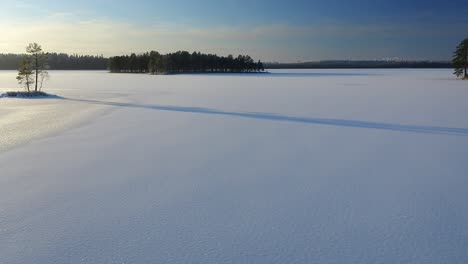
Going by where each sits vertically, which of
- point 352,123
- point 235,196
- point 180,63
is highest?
point 180,63

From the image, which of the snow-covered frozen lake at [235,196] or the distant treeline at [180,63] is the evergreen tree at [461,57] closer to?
the snow-covered frozen lake at [235,196]

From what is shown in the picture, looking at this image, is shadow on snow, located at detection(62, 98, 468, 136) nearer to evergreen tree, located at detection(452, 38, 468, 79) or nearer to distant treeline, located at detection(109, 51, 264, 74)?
evergreen tree, located at detection(452, 38, 468, 79)

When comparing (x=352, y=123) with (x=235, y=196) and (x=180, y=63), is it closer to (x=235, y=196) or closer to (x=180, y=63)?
(x=235, y=196)

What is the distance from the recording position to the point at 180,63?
119 meters

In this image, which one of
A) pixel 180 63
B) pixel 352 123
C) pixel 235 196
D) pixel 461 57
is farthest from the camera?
pixel 180 63

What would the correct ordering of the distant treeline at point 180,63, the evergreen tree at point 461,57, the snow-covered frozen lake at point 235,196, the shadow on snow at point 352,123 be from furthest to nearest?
1. the distant treeline at point 180,63
2. the evergreen tree at point 461,57
3. the shadow on snow at point 352,123
4. the snow-covered frozen lake at point 235,196

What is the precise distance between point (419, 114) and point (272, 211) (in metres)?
14.1

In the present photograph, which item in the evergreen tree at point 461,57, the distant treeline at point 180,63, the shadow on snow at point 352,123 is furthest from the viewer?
the distant treeline at point 180,63

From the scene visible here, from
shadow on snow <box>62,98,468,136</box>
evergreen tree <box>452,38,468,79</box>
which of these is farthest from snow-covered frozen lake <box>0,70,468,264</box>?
evergreen tree <box>452,38,468,79</box>

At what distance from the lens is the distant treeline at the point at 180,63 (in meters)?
114

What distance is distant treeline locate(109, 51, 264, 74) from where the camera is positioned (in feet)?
375

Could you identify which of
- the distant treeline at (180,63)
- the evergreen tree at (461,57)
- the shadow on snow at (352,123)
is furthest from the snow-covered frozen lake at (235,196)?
the distant treeline at (180,63)

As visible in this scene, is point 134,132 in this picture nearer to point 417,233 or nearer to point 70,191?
point 70,191

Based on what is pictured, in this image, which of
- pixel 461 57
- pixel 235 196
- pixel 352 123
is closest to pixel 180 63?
pixel 461 57
